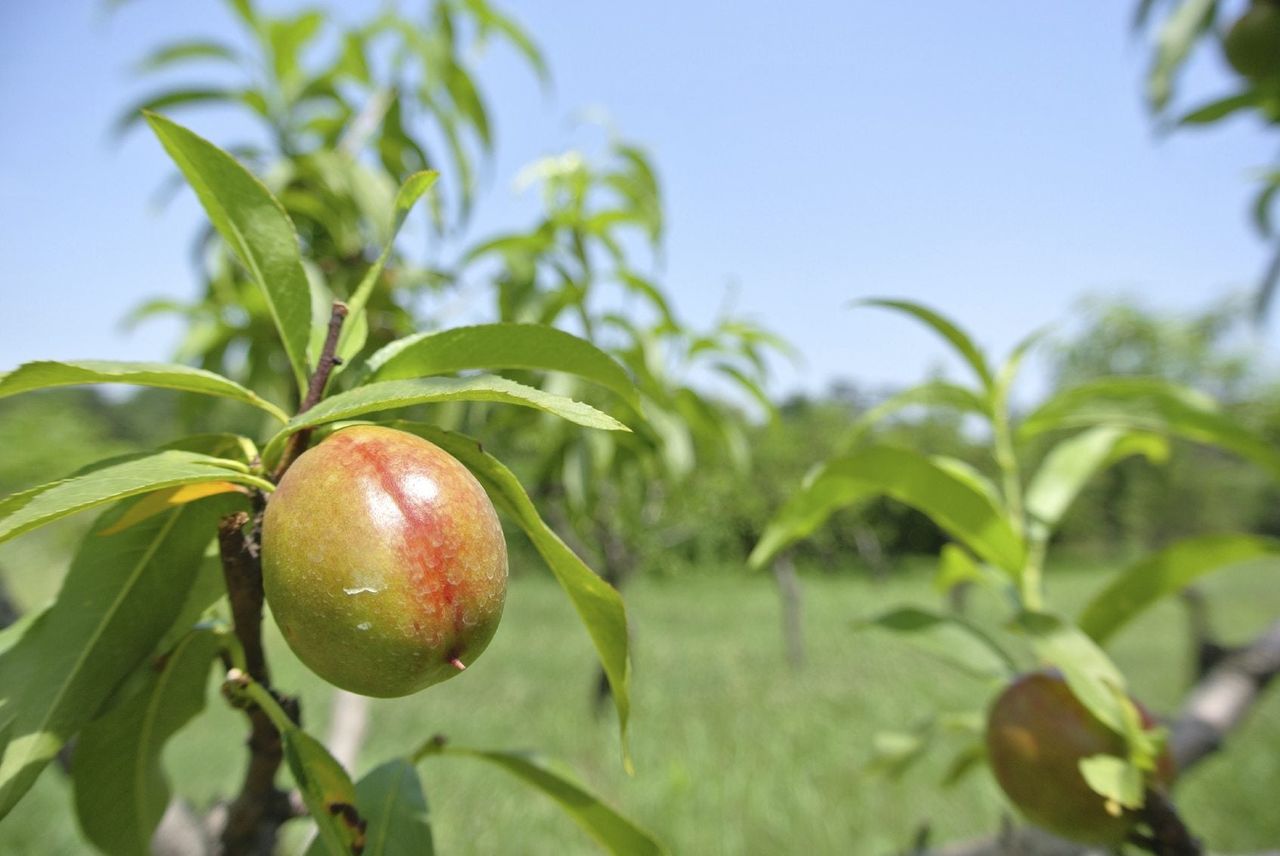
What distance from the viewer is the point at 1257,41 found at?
6.23ft

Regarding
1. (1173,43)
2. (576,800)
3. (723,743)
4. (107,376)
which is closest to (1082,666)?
(576,800)

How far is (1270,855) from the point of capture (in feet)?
2.73

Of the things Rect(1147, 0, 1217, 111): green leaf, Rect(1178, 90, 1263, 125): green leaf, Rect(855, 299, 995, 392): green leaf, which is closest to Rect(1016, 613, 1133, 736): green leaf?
Rect(855, 299, 995, 392): green leaf

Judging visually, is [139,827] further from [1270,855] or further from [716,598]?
[716,598]

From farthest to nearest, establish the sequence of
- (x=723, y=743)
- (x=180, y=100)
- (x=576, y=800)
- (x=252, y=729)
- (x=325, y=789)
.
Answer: (x=723, y=743)
(x=180, y=100)
(x=576, y=800)
(x=252, y=729)
(x=325, y=789)

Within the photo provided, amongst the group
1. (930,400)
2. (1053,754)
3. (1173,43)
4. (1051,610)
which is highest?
(1173,43)

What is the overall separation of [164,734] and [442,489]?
1.15 feet

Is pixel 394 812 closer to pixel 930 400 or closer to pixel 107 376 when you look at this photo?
pixel 107 376

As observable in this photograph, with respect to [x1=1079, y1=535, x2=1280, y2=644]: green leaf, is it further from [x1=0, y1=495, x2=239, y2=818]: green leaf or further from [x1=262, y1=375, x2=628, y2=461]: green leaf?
[x1=0, y1=495, x2=239, y2=818]: green leaf

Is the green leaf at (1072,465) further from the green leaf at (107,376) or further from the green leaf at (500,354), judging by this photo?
the green leaf at (107,376)

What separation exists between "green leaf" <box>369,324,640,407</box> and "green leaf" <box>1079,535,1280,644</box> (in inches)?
29.6

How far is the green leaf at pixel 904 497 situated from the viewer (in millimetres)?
886

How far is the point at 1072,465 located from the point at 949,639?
34 cm

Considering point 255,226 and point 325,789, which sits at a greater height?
point 255,226
